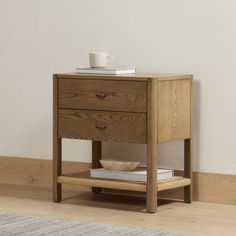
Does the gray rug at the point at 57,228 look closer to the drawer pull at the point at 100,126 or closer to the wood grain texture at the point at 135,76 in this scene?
the drawer pull at the point at 100,126

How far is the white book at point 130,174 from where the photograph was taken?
320 cm

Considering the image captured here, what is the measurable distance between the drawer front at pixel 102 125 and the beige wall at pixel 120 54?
0.33m

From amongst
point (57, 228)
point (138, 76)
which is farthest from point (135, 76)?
point (57, 228)

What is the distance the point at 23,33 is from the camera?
3775 millimetres

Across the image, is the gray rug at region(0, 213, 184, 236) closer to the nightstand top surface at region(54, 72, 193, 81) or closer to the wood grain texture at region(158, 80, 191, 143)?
the wood grain texture at region(158, 80, 191, 143)

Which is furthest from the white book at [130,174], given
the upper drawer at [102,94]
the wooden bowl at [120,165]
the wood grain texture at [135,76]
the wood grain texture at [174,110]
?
the wood grain texture at [135,76]

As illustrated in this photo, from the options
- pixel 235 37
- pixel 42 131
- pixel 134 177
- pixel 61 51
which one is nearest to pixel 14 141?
pixel 42 131

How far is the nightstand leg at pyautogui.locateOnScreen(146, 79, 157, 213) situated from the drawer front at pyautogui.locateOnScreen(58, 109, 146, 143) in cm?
3

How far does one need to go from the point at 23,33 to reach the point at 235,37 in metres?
1.04

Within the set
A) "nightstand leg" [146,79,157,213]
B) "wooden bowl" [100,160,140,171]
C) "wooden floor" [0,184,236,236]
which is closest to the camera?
"wooden floor" [0,184,236,236]

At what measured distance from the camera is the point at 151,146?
122 inches

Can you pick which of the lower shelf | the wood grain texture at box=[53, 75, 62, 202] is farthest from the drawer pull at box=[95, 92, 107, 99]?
the lower shelf

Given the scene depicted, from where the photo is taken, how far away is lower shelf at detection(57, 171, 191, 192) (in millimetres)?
3154

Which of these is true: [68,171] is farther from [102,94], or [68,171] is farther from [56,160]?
[102,94]
